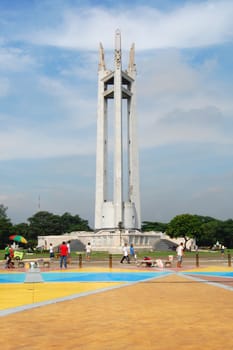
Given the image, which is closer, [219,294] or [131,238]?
[219,294]

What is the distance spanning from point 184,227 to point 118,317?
195 feet

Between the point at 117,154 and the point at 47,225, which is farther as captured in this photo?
the point at 47,225

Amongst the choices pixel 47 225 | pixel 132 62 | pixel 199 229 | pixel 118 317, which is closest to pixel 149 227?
pixel 47 225

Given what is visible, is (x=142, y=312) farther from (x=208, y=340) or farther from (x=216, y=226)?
(x=216, y=226)

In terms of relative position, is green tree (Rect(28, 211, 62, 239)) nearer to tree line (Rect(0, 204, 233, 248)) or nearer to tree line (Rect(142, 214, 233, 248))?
tree line (Rect(0, 204, 233, 248))

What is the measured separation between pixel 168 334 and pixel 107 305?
331 centimetres

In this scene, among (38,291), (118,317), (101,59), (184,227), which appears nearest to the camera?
(118,317)

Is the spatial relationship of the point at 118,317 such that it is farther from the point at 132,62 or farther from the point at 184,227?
the point at 132,62

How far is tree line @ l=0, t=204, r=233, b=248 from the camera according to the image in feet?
222

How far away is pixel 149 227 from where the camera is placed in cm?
12069

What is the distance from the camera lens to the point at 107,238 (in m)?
64.4

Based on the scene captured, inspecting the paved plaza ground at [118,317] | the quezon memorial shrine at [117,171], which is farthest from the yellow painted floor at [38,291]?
the quezon memorial shrine at [117,171]

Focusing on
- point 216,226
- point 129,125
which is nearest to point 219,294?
point 129,125

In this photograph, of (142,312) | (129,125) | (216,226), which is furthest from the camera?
(216,226)
